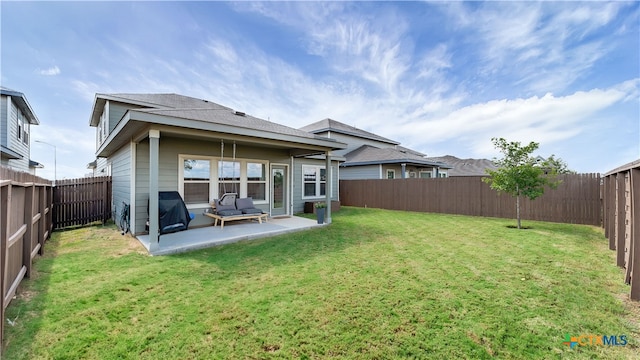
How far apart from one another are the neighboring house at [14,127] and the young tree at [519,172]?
59.3ft

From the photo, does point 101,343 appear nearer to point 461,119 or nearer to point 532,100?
point 532,100

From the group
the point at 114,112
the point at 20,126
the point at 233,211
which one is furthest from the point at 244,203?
the point at 20,126

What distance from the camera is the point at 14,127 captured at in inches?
475

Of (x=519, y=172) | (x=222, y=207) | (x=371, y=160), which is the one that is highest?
(x=371, y=160)

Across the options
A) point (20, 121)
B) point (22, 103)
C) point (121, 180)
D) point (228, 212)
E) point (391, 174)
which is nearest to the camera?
point (228, 212)

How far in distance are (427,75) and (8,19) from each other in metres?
14.3

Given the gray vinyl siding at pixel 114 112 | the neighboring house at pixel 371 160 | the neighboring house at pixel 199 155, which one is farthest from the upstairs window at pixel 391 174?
the gray vinyl siding at pixel 114 112

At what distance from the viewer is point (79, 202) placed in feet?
26.2

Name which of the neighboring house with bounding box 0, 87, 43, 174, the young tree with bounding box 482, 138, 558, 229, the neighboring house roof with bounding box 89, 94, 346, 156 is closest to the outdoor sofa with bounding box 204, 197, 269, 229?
the neighboring house roof with bounding box 89, 94, 346, 156

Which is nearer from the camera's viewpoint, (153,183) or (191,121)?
(153,183)

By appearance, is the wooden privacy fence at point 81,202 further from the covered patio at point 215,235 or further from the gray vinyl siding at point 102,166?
the covered patio at point 215,235

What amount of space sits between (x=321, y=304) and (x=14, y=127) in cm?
1785

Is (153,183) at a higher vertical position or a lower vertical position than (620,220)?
higher

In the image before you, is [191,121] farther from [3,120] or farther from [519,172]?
[3,120]
